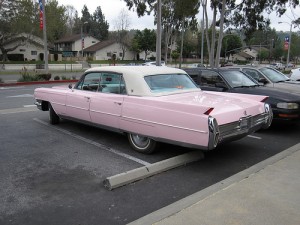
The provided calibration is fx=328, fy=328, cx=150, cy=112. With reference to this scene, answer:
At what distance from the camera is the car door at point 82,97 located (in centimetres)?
651

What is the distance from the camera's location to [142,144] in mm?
5711

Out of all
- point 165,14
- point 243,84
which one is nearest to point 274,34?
point 165,14

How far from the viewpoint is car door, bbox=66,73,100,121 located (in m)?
6.51

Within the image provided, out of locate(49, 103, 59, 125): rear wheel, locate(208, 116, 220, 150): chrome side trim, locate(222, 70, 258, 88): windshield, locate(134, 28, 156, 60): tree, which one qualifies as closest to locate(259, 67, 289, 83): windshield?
locate(222, 70, 258, 88): windshield

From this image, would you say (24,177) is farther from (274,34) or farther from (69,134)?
(274,34)

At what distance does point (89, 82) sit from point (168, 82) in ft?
5.71

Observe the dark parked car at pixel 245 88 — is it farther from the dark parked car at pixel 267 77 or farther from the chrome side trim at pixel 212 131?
the chrome side trim at pixel 212 131

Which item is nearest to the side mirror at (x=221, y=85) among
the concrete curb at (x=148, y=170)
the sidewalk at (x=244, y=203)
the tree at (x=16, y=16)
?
the concrete curb at (x=148, y=170)

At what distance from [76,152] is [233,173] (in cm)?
274

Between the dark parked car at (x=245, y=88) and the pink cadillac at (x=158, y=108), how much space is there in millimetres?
1338

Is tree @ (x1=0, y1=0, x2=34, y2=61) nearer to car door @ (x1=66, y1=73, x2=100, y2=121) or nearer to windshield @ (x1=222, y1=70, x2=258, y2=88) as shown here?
car door @ (x1=66, y1=73, x2=100, y2=121)

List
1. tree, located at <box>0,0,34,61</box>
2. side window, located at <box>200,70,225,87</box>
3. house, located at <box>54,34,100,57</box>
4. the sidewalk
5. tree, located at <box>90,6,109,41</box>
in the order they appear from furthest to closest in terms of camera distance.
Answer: tree, located at <box>90,6,109,41</box>
house, located at <box>54,34,100,57</box>
tree, located at <box>0,0,34,61</box>
side window, located at <box>200,70,225,87</box>
the sidewalk

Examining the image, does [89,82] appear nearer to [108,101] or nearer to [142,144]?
[108,101]

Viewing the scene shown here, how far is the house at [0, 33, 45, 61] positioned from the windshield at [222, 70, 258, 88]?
5192 centimetres
